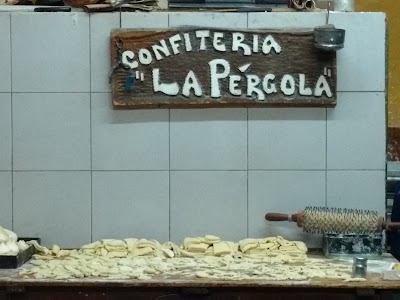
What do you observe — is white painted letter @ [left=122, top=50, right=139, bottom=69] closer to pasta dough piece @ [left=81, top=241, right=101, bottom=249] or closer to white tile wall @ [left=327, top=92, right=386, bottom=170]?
pasta dough piece @ [left=81, top=241, right=101, bottom=249]

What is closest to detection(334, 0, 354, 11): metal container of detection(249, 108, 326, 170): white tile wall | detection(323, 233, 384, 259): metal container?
detection(249, 108, 326, 170): white tile wall

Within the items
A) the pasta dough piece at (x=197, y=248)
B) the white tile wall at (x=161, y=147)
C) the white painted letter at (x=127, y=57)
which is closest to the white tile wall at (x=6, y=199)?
the white tile wall at (x=161, y=147)

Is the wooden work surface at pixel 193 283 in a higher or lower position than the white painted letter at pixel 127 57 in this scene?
lower

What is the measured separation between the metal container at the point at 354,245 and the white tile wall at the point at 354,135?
0.37m

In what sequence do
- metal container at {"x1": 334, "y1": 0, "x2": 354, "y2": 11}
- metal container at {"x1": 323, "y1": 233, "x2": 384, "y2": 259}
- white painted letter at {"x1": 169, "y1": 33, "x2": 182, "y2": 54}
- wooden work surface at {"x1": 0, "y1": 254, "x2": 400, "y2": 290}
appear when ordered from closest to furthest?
wooden work surface at {"x1": 0, "y1": 254, "x2": 400, "y2": 290} < metal container at {"x1": 323, "y1": 233, "x2": 384, "y2": 259} < white painted letter at {"x1": 169, "y1": 33, "x2": 182, "y2": 54} < metal container at {"x1": 334, "y1": 0, "x2": 354, "y2": 11}

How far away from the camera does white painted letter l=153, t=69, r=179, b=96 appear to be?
3.96 metres

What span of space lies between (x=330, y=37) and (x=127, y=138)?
1069mm

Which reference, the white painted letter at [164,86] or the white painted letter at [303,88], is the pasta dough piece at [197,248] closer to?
the white painted letter at [164,86]

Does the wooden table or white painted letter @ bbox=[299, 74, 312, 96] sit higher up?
white painted letter @ bbox=[299, 74, 312, 96]

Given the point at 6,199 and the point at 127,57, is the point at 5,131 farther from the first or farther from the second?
the point at 127,57

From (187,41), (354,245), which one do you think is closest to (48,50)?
(187,41)

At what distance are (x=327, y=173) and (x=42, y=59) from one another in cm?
147

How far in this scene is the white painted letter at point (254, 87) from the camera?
3.96 metres

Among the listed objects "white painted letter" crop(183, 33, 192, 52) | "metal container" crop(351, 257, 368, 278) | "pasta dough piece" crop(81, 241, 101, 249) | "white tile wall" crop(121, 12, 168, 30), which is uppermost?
"white tile wall" crop(121, 12, 168, 30)
